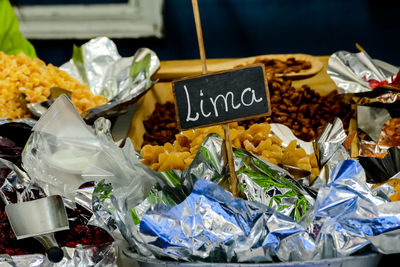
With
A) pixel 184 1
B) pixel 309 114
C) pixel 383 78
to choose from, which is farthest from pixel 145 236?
pixel 184 1

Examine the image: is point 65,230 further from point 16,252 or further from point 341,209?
point 341,209

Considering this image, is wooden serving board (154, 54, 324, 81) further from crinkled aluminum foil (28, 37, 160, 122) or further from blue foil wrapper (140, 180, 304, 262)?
blue foil wrapper (140, 180, 304, 262)

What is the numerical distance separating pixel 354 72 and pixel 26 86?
0.90 metres

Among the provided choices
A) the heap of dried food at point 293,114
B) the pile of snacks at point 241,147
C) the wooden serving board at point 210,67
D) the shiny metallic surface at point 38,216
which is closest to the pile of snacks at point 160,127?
the heap of dried food at point 293,114

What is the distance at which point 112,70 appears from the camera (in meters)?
1.61

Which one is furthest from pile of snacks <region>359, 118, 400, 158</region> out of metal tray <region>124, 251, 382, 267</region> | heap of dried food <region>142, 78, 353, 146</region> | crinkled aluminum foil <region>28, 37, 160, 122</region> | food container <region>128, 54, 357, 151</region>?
crinkled aluminum foil <region>28, 37, 160, 122</region>

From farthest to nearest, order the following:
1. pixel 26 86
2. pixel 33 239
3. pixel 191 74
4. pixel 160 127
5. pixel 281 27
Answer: pixel 281 27 < pixel 191 74 < pixel 160 127 < pixel 26 86 < pixel 33 239

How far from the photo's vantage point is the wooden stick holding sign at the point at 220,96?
76 cm

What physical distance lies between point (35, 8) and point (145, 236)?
1.79 meters

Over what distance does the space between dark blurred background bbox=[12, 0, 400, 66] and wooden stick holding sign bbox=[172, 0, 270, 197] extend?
140cm

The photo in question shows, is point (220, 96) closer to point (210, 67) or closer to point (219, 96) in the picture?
point (219, 96)

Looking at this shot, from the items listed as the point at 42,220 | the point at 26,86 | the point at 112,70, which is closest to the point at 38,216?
the point at 42,220

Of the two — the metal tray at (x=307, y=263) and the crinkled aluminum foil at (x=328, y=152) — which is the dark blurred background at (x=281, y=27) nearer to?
the crinkled aluminum foil at (x=328, y=152)

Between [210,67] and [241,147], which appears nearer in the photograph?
[241,147]
